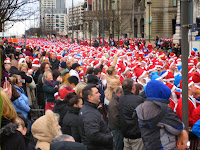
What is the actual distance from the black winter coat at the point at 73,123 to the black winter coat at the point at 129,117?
2.80ft

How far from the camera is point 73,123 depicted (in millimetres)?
5332

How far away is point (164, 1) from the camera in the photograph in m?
63.4

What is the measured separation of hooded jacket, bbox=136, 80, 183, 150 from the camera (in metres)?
4.18

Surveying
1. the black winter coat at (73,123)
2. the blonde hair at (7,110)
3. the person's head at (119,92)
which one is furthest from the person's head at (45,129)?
the person's head at (119,92)

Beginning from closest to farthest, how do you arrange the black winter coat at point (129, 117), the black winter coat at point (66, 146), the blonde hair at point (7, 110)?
1. the black winter coat at point (66, 146)
2. the blonde hair at point (7, 110)
3. the black winter coat at point (129, 117)

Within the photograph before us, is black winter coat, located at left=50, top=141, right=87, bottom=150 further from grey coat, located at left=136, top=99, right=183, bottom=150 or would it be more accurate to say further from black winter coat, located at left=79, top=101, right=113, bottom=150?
black winter coat, located at left=79, top=101, right=113, bottom=150

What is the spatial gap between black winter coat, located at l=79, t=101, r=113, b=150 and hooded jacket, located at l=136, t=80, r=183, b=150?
0.63 metres

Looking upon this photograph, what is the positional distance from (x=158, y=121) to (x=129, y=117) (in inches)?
63.8

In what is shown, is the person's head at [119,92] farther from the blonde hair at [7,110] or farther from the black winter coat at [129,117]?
the blonde hair at [7,110]

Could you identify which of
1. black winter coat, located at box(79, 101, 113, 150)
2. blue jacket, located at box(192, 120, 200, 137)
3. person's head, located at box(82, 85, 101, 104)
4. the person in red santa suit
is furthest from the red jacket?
person's head, located at box(82, 85, 101, 104)

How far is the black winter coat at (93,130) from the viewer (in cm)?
471

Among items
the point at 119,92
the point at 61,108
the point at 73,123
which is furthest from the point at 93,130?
the point at 119,92

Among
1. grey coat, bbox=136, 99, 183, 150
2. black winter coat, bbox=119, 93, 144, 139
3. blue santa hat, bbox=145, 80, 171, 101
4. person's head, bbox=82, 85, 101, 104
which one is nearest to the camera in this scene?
grey coat, bbox=136, 99, 183, 150

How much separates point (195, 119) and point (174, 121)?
1.14m
